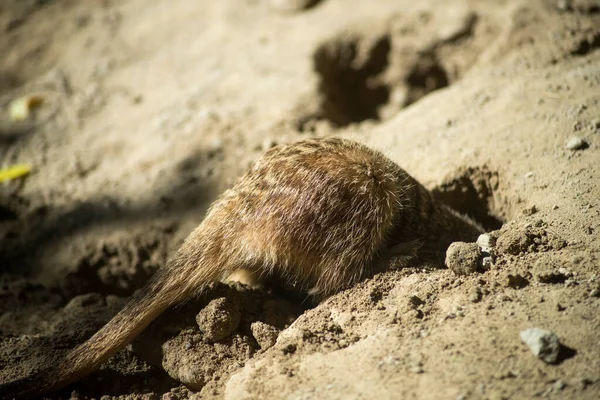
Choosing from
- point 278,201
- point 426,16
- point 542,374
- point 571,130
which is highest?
point 426,16

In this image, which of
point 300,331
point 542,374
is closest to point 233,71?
point 300,331

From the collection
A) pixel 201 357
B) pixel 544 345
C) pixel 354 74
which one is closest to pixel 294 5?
pixel 354 74

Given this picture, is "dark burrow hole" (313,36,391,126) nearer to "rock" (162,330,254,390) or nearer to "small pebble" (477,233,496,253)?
"small pebble" (477,233,496,253)

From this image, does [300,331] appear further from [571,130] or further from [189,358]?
[571,130]

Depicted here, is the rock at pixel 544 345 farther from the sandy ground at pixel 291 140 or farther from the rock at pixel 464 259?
the rock at pixel 464 259

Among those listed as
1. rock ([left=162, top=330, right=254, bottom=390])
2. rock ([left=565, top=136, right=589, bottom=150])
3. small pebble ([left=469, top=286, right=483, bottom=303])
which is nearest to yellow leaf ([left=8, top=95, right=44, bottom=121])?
rock ([left=162, top=330, right=254, bottom=390])

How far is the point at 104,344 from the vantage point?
2.22 metres

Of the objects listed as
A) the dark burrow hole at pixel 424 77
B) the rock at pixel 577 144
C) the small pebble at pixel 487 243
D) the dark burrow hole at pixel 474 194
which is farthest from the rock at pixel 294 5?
the small pebble at pixel 487 243

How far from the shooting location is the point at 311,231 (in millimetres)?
2420

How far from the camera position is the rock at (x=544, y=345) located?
67.8 inches

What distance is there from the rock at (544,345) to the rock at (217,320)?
122 centimetres

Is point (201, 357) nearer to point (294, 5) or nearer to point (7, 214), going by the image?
point (7, 214)

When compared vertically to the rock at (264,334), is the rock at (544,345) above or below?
above

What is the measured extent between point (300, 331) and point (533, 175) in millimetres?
1446
